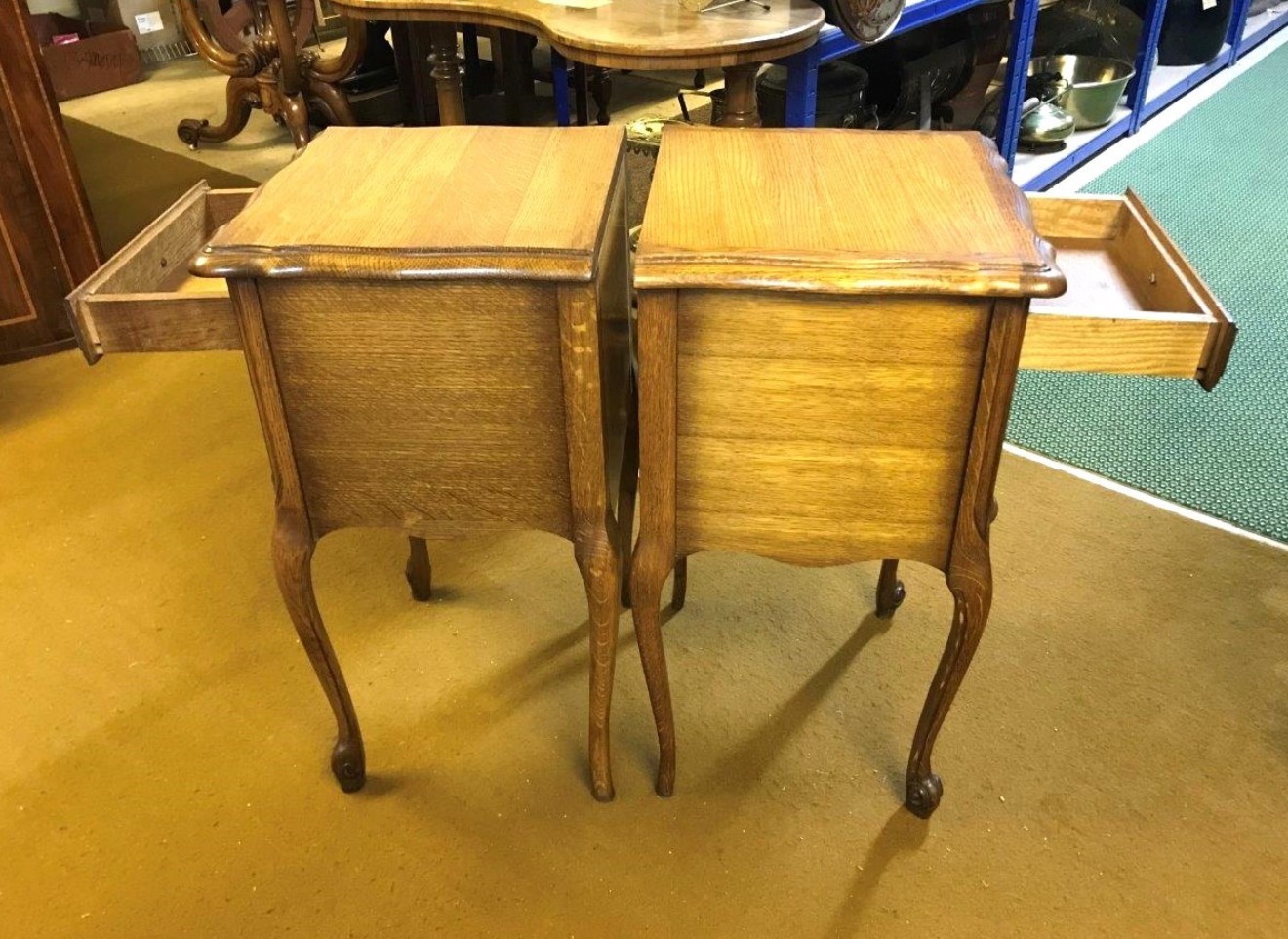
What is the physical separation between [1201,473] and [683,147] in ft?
4.30

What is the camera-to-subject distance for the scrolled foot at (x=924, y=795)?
1.36 m

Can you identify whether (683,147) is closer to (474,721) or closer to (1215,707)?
(474,721)

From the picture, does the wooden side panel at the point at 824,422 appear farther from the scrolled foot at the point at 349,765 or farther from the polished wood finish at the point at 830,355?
the scrolled foot at the point at 349,765

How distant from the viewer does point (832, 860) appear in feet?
4.37

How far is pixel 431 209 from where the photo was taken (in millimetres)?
1092

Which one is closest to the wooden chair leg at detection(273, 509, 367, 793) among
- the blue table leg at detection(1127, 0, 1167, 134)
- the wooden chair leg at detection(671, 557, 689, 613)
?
the wooden chair leg at detection(671, 557, 689, 613)

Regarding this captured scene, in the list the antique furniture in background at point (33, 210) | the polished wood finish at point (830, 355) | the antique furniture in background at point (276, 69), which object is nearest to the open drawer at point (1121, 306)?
the polished wood finish at point (830, 355)

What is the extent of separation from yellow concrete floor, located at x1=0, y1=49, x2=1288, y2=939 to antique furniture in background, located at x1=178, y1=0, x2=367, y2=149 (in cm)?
172

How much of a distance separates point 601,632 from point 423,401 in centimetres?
34

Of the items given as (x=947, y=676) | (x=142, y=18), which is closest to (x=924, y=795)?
(x=947, y=676)

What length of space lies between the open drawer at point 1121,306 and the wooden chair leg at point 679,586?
72cm

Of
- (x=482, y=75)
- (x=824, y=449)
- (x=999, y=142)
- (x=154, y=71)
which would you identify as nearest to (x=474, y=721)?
(x=824, y=449)

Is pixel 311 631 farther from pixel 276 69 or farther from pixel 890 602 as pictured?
pixel 276 69

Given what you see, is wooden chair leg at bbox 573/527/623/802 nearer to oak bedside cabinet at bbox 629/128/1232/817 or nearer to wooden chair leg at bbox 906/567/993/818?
oak bedside cabinet at bbox 629/128/1232/817
